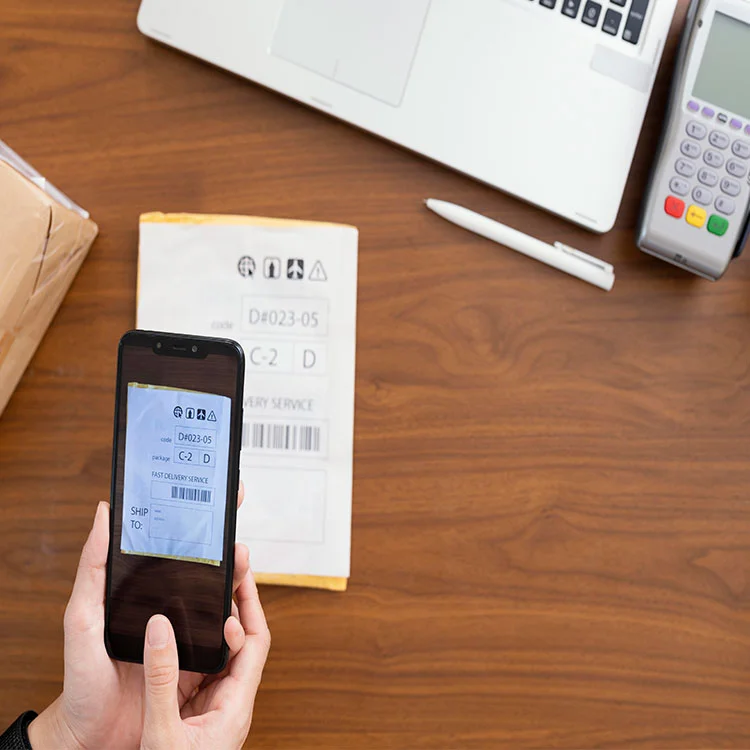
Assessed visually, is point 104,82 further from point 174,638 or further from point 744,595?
point 744,595

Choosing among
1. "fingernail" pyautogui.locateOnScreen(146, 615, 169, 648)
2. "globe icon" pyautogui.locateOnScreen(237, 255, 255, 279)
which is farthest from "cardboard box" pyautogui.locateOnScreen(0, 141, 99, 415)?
"fingernail" pyautogui.locateOnScreen(146, 615, 169, 648)

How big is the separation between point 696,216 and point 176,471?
0.43 meters

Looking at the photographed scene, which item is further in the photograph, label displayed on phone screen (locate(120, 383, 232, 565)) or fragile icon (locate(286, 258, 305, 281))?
fragile icon (locate(286, 258, 305, 281))

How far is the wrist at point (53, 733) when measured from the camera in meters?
0.51

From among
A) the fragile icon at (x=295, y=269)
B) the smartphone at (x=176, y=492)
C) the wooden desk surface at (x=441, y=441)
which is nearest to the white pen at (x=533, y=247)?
the wooden desk surface at (x=441, y=441)

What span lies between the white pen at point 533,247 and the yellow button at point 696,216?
0.22ft

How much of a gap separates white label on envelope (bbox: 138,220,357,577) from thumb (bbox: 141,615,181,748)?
0.14m

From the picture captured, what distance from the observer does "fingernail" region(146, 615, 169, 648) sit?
0.45 metres

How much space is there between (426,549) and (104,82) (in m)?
0.46

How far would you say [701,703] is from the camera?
59cm

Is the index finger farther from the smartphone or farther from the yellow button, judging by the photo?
the yellow button

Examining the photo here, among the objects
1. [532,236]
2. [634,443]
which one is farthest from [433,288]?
[634,443]

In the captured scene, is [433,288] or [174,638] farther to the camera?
[433,288]

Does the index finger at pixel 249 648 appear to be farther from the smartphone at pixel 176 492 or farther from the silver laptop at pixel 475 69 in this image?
the silver laptop at pixel 475 69
